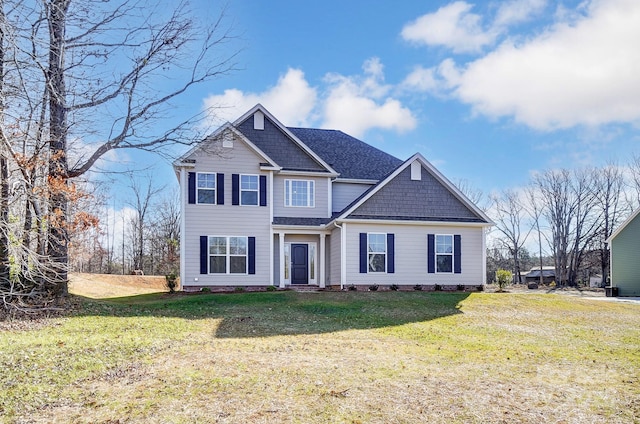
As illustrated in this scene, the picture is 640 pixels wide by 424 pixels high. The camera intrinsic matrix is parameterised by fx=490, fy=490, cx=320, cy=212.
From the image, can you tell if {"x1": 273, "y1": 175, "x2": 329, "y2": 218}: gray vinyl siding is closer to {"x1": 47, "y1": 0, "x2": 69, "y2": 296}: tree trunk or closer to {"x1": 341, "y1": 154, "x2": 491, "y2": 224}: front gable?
{"x1": 341, "y1": 154, "x2": 491, "y2": 224}: front gable

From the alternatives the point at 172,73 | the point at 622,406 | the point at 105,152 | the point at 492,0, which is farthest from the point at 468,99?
the point at 622,406

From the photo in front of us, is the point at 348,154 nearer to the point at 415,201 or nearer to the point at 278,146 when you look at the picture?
the point at 278,146

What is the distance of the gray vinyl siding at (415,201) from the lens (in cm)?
1859

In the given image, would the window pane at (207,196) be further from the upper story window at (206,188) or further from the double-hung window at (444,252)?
the double-hung window at (444,252)

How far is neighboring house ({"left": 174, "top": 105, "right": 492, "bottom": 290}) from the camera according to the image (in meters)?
18.3

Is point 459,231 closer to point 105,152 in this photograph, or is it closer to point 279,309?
point 279,309

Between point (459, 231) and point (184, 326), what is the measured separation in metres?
12.0

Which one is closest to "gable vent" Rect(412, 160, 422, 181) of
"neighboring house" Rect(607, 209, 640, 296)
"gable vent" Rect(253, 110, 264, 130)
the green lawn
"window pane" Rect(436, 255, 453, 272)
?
"window pane" Rect(436, 255, 453, 272)

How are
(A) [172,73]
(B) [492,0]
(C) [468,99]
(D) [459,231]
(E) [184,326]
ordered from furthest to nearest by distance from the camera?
(C) [468,99] < (D) [459,231] < (A) [172,73] < (B) [492,0] < (E) [184,326]

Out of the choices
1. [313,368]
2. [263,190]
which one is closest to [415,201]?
[263,190]

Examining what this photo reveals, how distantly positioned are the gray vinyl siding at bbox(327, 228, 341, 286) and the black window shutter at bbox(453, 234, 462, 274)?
456 centimetres

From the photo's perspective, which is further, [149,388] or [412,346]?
[412,346]

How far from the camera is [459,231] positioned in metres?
19.2

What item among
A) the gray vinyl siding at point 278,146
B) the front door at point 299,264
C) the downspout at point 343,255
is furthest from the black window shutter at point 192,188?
the downspout at point 343,255
